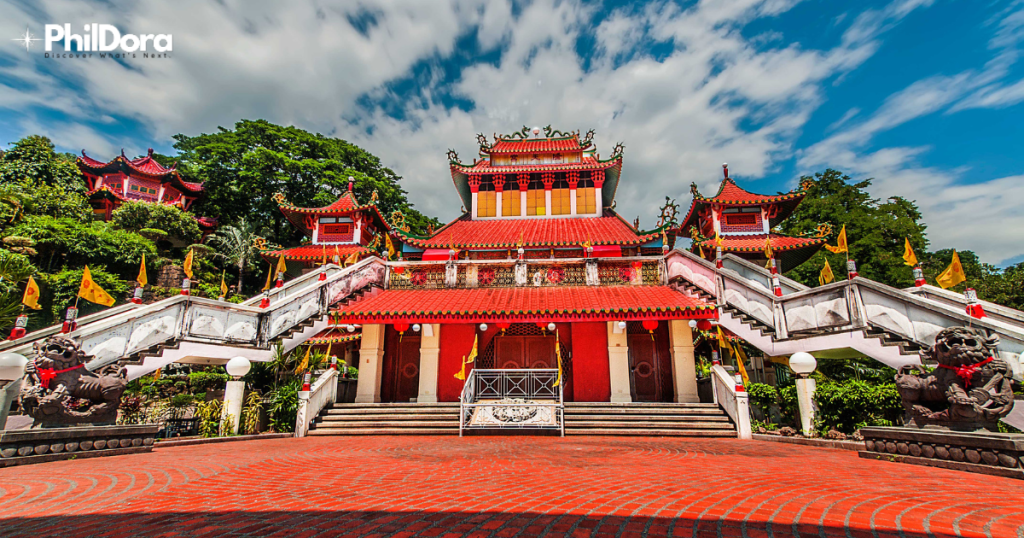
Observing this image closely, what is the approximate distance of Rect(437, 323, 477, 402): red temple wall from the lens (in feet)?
45.2

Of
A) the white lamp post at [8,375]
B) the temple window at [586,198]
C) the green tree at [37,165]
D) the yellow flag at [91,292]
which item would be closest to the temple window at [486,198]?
the temple window at [586,198]

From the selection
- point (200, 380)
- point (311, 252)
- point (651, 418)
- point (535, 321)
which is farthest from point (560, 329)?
point (200, 380)

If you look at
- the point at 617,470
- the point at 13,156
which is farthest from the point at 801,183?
the point at 13,156

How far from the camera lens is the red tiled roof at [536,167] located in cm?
2150

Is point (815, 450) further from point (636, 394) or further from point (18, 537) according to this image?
point (18, 537)

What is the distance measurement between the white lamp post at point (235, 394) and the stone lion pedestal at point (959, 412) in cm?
1246

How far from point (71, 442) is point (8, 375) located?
1.37 meters

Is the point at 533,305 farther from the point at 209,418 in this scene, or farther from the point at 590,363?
the point at 209,418

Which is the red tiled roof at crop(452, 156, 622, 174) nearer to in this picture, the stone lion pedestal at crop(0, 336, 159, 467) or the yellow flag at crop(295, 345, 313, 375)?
the yellow flag at crop(295, 345, 313, 375)

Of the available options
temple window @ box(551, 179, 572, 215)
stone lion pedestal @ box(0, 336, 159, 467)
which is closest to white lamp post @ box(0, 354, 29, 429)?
stone lion pedestal @ box(0, 336, 159, 467)

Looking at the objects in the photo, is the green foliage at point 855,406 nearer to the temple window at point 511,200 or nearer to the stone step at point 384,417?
the stone step at point 384,417

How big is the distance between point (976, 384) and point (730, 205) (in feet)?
61.9

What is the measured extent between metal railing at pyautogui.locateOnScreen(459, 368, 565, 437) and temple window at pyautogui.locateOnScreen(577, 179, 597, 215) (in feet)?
36.9

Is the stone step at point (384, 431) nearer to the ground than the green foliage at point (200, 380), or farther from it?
nearer to the ground
